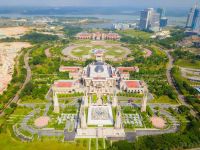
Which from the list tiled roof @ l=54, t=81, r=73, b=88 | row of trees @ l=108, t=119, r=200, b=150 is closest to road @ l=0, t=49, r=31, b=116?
tiled roof @ l=54, t=81, r=73, b=88

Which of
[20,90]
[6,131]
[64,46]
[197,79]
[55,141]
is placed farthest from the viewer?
[64,46]

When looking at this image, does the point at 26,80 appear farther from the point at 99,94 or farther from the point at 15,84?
the point at 99,94

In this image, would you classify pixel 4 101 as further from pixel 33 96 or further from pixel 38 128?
pixel 38 128

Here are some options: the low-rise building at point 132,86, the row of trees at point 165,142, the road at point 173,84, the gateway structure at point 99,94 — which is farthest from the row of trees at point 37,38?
the row of trees at point 165,142

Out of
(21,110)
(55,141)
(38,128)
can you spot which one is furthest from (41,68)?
(55,141)

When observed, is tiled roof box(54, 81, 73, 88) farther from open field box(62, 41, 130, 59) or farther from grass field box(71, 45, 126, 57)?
grass field box(71, 45, 126, 57)

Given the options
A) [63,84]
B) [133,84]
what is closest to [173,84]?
[133,84]

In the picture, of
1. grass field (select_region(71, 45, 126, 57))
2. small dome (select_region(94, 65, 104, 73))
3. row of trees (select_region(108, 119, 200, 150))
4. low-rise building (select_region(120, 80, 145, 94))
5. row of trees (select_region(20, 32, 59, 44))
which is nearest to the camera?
row of trees (select_region(108, 119, 200, 150))

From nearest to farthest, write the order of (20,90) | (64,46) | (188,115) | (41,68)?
1. (188,115)
2. (20,90)
3. (41,68)
4. (64,46)
